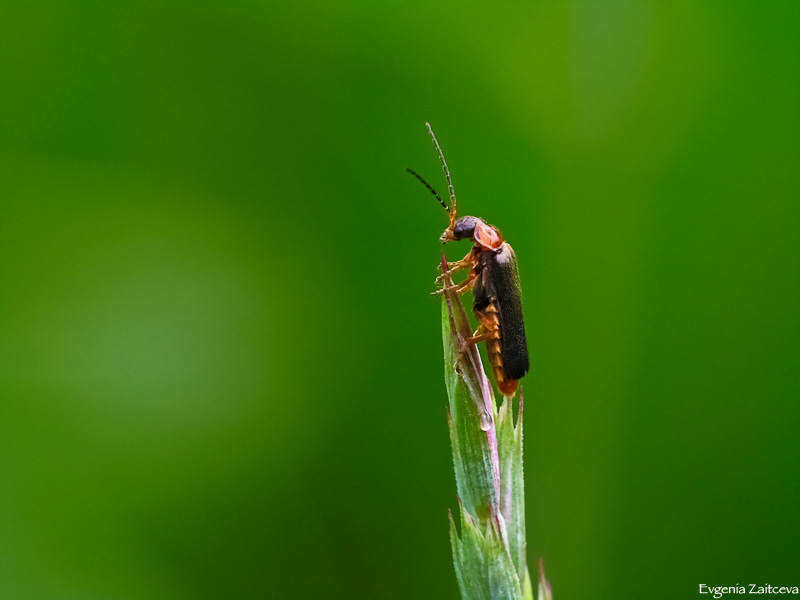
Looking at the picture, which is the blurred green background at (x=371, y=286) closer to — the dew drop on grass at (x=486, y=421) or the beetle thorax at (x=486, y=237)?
the beetle thorax at (x=486, y=237)

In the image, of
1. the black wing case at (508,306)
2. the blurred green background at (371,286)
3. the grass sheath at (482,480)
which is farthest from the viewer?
the blurred green background at (371,286)

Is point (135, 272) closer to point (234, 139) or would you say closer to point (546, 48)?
point (234, 139)

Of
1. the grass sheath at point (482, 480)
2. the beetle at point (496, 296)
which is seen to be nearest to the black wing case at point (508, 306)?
the beetle at point (496, 296)

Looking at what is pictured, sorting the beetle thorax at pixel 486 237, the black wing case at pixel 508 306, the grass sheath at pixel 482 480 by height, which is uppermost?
the beetle thorax at pixel 486 237

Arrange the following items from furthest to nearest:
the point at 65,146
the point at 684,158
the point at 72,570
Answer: the point at 684,158
the point at 65,146
the point at 72,570

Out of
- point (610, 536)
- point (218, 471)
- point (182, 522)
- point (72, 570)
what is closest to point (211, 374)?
point (218, 471)

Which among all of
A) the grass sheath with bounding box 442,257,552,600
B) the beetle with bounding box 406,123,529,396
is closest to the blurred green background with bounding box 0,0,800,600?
the beetle with bounding box 406,123,529,396
